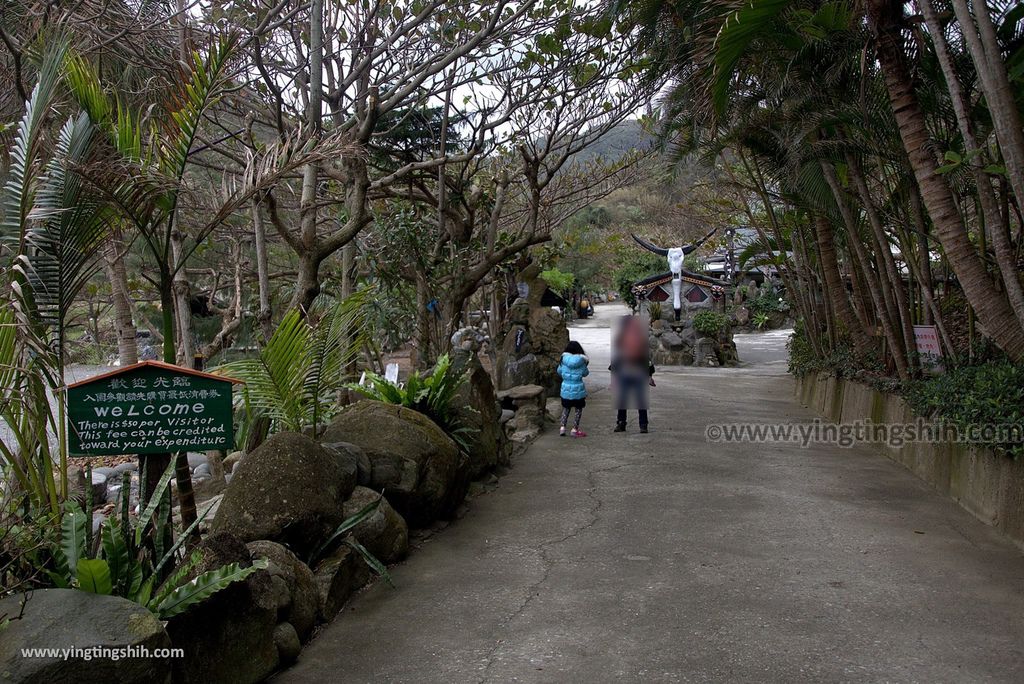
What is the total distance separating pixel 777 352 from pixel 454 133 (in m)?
17.3

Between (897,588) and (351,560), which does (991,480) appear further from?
(351,560)

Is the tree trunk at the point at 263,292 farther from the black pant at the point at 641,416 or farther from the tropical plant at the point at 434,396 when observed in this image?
the black pant at the point at 641,416

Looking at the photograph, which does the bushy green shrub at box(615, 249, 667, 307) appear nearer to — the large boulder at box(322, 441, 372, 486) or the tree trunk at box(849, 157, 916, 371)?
the tree trunk at box(849, 157, 916, 371)

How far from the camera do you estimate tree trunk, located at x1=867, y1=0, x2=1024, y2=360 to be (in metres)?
6.20

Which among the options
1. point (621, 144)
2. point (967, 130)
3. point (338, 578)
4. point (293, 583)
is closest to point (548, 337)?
point (967, 130)

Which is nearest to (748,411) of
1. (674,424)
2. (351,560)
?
(674,424)

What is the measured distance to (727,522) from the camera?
20.6ft

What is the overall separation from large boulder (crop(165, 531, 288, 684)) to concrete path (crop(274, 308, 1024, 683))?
26 cm

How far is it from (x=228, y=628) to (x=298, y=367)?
2.55 m

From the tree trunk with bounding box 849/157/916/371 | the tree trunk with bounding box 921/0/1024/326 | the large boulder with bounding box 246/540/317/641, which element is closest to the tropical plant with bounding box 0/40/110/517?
the large boulder with bounding box 246/540/317/641

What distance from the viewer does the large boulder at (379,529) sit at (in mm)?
5262

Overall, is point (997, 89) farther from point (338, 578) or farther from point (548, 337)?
point (548, 337)

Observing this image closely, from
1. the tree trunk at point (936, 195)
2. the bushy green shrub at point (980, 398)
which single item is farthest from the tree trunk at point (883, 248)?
the tree trunk at point (936, 195)
